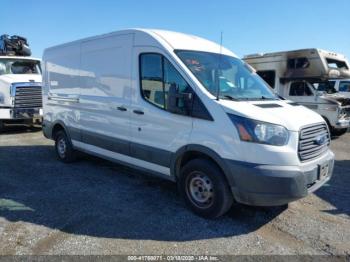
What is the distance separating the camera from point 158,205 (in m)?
4.99

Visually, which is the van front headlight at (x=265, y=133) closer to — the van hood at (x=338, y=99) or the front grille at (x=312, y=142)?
the front grille at (x=312, y=142)

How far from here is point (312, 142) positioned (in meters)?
4.30

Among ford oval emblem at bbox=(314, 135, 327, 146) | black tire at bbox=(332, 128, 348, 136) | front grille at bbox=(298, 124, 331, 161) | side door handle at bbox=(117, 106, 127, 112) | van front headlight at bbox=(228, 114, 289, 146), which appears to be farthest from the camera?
black tire at bbox=(332, 128, 348, 136)

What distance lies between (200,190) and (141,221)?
86 centimetres

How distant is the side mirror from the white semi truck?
8.34 meters

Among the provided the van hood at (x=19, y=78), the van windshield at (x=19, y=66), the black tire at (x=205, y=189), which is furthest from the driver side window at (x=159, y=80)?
the van windshield at (x=19, y=66)

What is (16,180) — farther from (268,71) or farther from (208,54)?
(268,71)

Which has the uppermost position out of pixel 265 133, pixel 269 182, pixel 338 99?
pixel 338 99

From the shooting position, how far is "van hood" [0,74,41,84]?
1148cm

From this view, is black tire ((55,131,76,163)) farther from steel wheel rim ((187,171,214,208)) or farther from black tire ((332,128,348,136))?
black tire ((332,128,348,136))

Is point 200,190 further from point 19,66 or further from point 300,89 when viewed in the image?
point 19,66

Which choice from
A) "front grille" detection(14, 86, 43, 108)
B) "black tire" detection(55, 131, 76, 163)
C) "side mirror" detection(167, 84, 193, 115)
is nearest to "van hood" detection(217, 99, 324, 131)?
"side mirror" detection(167, 84, 193, 115)

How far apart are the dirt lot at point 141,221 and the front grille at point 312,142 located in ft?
3.04

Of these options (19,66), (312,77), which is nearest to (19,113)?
(19,66)
